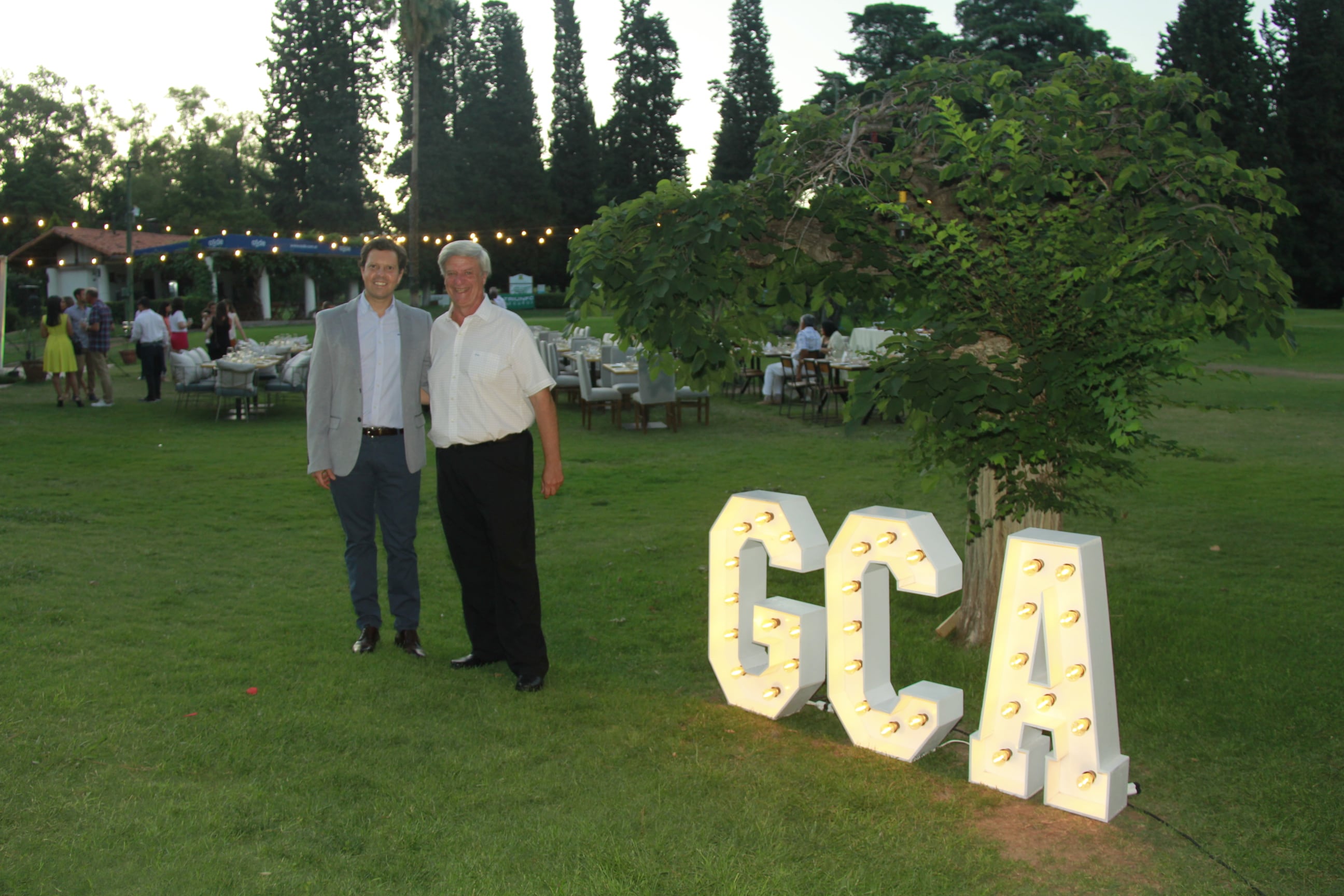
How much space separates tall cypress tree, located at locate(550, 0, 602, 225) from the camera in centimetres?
6112

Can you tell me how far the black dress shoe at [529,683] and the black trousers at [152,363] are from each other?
14723 mm

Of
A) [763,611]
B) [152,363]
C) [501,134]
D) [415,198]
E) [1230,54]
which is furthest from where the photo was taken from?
[501,134]

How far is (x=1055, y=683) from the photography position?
3.36m

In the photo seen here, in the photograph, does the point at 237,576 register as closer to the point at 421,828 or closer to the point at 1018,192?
the point at 421,828

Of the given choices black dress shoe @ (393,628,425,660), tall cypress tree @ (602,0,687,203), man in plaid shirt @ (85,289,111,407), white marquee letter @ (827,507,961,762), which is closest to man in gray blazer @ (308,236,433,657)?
black dress shoe @ (393,628,425,660)

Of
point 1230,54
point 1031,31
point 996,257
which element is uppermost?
point 1031,31

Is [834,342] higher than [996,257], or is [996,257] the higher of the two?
[996,257]

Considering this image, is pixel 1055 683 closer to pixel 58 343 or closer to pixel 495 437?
pixel 495 437

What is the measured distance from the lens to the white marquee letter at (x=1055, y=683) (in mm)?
3277

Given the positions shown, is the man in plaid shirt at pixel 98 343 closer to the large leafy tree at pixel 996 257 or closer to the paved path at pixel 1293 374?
the large leafy tree at pixel 996 257

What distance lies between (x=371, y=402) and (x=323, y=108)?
59225 mm

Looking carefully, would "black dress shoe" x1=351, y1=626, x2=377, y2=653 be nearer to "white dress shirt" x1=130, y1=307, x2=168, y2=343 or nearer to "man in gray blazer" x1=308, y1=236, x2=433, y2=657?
"man in gray blazer" x1=308, y1=236, x2=433, y2=657

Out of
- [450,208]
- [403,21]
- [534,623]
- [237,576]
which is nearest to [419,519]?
[237,576]

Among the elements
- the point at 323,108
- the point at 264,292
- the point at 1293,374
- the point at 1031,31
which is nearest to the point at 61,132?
the point at 323,108
